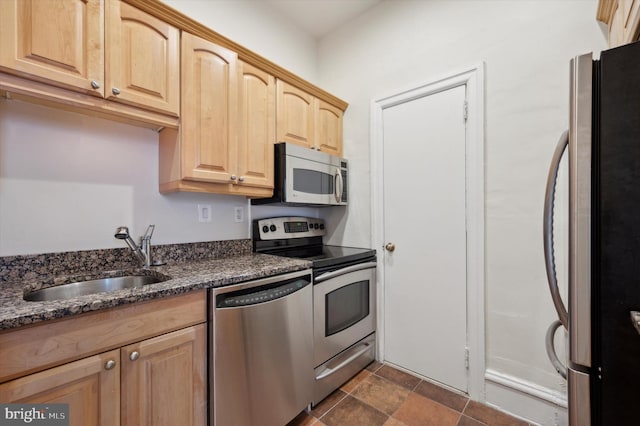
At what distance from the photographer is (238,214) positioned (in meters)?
2.08

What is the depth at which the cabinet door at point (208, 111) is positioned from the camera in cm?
148

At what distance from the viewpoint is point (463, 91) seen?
5.94ft

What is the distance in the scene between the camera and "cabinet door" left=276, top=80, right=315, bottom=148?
197 centimetres

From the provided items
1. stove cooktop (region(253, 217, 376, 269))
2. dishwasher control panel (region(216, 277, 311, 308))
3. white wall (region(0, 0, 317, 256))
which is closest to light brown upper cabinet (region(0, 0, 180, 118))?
white wall (region(0, 0, 317, 256))

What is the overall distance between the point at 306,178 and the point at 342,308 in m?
0.98

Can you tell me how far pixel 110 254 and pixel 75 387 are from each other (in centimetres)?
75

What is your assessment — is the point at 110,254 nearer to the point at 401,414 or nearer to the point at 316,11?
the point at 401,414

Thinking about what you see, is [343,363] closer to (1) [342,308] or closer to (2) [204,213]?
(1) [342,308]

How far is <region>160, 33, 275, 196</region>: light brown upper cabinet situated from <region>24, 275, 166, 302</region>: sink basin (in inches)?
20.6

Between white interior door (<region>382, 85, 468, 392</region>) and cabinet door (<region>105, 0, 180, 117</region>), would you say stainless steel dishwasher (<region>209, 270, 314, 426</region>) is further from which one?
cabinet door (<region>105, 0, 180, 117</region>)

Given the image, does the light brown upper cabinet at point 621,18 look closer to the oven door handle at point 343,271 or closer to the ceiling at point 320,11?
the ceiling at point 320,11

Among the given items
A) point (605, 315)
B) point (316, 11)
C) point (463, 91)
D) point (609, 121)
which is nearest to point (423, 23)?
point (463, 91)

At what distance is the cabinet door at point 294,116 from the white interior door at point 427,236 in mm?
603

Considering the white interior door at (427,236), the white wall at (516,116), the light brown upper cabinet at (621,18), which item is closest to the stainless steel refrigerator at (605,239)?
the light brown upper cabinet at (621,18)
